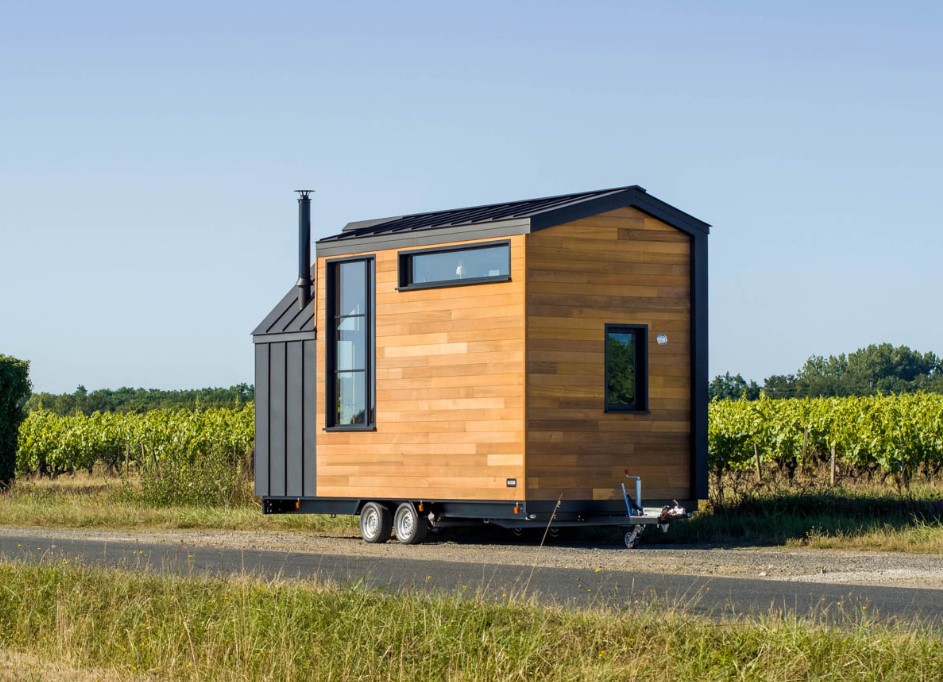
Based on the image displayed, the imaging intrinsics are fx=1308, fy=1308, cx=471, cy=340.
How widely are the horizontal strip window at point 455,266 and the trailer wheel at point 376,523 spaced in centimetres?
311

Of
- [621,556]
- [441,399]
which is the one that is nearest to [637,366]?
[441,399]

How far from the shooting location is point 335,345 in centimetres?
1912

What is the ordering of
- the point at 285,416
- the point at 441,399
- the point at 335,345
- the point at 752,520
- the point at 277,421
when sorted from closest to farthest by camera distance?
the point at 441,399 < the point at 752,520 < the point at 335,345 < the point at 285,416 < the point at 277,421

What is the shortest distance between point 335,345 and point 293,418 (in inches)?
58.1

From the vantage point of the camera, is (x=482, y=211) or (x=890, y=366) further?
(x=890, y=366)

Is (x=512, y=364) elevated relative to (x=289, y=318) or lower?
lower

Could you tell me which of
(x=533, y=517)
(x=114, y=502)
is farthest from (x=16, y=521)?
(x=533, y=517)

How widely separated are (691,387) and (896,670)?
1099 cm

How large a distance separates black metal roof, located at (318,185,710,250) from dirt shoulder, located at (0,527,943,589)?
4.26 meters

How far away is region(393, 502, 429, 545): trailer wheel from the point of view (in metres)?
17.6

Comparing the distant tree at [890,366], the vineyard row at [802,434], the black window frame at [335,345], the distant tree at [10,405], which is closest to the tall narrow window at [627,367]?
the black window frame at [335,345]

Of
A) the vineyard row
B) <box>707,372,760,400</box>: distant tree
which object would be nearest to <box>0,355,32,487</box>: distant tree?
the vineyard row

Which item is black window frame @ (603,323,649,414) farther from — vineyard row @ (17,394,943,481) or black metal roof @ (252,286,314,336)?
vineyard row @ (17,394,943,481)

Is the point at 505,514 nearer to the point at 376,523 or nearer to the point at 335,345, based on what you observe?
the point at 376,523
